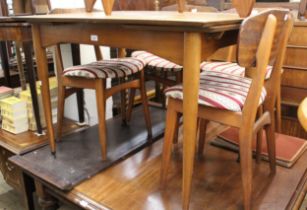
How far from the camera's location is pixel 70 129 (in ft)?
7.00

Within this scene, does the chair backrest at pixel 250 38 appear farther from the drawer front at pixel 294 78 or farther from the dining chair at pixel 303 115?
the drawer front at pixel 294 78

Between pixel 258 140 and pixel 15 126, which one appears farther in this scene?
pixel 15 126

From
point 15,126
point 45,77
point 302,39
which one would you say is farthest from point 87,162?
point 302,39

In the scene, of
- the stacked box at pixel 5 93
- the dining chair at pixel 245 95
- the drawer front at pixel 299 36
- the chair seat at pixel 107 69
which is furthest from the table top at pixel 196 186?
the stacked box at pixel 5 93

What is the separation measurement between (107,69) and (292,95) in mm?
1510

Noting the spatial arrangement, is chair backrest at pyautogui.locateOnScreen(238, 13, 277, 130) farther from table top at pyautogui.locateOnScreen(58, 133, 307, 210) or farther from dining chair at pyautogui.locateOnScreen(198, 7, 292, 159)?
table top at pyautogui.locateOnScreen(58, 133, 307, 210)

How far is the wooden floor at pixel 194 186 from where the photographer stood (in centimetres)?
133

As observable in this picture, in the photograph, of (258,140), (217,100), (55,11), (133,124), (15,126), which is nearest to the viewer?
(217,100)

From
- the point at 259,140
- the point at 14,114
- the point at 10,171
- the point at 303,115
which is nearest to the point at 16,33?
the point at 14,114

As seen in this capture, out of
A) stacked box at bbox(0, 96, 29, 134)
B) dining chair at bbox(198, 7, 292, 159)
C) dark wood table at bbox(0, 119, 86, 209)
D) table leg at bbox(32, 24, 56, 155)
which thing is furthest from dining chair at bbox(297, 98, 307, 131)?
stacked box at bbox(0, 96, 29, 134)

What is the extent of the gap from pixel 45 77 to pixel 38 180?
0.57m

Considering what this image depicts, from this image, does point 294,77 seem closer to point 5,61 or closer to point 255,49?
point 255,49

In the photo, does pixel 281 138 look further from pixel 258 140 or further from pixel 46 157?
pixel 46 157

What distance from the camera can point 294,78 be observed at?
2.25 m
